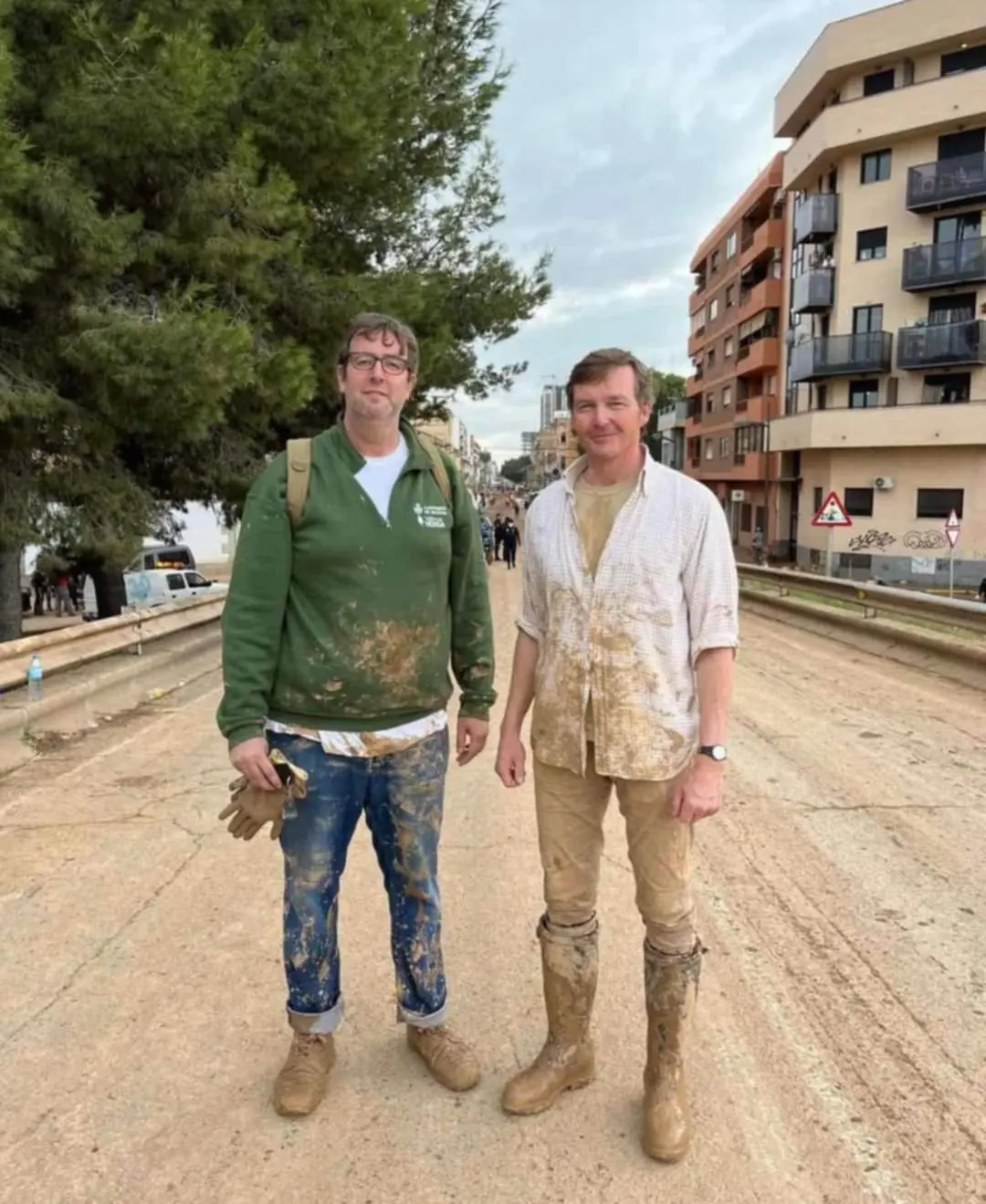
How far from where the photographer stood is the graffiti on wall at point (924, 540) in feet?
110

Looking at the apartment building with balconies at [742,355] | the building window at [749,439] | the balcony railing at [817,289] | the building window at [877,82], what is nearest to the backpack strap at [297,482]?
the balcony railing at [817,289]

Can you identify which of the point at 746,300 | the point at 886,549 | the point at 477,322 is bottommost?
the point at 886,549

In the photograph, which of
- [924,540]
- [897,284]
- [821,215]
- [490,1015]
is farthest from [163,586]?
[821,215]

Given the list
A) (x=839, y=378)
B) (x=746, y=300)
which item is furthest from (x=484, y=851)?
(x=746, y=300)

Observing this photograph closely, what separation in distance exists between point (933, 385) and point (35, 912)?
3679 centimetres

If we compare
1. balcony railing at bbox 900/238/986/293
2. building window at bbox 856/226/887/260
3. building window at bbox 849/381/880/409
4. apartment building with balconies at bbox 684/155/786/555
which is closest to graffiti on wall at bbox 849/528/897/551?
building window at bbox 849/381/880/409

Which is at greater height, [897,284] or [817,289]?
[817,289]

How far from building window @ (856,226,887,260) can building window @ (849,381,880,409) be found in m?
4.69

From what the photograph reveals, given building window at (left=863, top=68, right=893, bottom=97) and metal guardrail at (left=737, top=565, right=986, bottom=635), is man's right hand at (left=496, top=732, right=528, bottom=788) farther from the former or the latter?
building window at (left=863, top=68, right=893, bottom=97)

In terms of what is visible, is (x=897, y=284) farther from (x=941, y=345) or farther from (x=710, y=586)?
(x=710, y=586)

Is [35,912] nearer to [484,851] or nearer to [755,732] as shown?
[484,851]

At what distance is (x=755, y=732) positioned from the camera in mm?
7191

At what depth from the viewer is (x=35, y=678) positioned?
24.0 ft

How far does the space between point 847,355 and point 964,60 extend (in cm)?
1082
